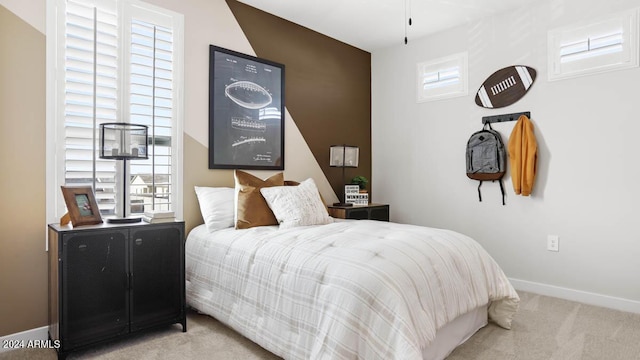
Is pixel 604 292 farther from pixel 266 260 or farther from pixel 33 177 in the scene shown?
pixel 33 177

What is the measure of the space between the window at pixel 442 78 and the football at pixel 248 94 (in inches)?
70.0

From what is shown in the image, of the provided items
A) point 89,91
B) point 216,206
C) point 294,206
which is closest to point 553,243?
point 294,206

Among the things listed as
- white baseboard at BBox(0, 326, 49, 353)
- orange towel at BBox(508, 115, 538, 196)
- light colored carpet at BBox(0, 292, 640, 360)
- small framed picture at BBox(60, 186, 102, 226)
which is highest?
orange towel at BBox(508, 115, 538, 196)

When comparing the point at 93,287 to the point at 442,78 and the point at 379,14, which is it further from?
the point at 442,78

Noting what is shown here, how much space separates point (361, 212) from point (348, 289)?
7.08ft

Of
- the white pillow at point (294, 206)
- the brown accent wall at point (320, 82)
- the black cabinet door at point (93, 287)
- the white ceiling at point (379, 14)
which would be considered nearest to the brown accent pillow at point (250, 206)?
the white pillow at point (294, 206)

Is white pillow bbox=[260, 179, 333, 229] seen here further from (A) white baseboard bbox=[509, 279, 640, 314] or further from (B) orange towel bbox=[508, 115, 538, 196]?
(A) white baseboard bbox=[509, 279, 640, 314]

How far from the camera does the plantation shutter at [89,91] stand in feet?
8.04

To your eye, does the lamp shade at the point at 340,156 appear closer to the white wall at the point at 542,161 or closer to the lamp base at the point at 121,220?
the white wall at the point at 542,161

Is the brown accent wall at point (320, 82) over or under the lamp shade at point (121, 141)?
over

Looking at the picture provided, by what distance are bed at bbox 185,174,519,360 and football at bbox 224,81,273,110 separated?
1249 millimetres

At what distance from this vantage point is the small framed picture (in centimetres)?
217

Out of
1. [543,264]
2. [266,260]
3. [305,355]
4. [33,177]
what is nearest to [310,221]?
[266,260]

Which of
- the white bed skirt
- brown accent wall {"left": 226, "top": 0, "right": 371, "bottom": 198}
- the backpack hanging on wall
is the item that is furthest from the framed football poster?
the white bed skirt
